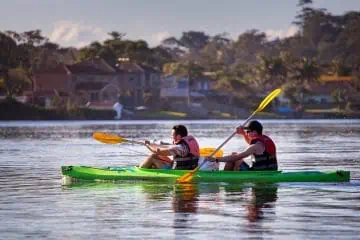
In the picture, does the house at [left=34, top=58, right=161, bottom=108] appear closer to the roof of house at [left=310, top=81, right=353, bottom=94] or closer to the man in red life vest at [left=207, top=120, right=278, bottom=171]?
the roof of house at [left=310, top=81, right=353, bottom=94]

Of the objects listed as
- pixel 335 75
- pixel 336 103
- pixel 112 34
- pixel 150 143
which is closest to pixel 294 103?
pixel 336 103

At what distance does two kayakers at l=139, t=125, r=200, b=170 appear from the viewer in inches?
1221

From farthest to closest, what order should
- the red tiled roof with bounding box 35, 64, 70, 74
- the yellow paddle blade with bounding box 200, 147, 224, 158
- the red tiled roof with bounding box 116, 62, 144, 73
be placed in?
1. the red tiled roof with bounding box 116, 62, 144, 73
2. the red tiled roof with bounding box 35, 64, 70, 74
3. the yellow paddle blade with bounding box 200, 147, 224, 158

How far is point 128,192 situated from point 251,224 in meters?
7.24

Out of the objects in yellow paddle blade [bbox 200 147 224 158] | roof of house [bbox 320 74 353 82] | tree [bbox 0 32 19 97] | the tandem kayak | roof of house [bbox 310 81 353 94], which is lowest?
the tandem kayak

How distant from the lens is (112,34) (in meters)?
194

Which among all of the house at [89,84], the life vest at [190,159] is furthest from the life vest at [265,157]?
the house at [89,84]

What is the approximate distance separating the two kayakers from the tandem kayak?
1.23 feet

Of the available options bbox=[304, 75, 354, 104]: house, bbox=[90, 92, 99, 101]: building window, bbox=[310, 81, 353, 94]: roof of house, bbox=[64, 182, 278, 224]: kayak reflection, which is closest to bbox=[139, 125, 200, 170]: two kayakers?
bbox=[64, 182, 278, 224]: kayak reflection

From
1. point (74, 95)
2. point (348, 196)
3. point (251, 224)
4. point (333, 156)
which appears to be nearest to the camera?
point (251, 224)

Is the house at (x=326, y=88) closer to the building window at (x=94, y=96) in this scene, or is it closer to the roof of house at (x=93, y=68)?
the roof of house at (x=93, y=68)

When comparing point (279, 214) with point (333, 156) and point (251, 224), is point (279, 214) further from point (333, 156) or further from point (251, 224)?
point (333, 156)

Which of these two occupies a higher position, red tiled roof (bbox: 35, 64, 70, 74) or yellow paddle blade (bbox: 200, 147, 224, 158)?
red tiled roof (bbox: 35, 64, 70, 74)

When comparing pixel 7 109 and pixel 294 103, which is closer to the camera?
pixel 7 109
